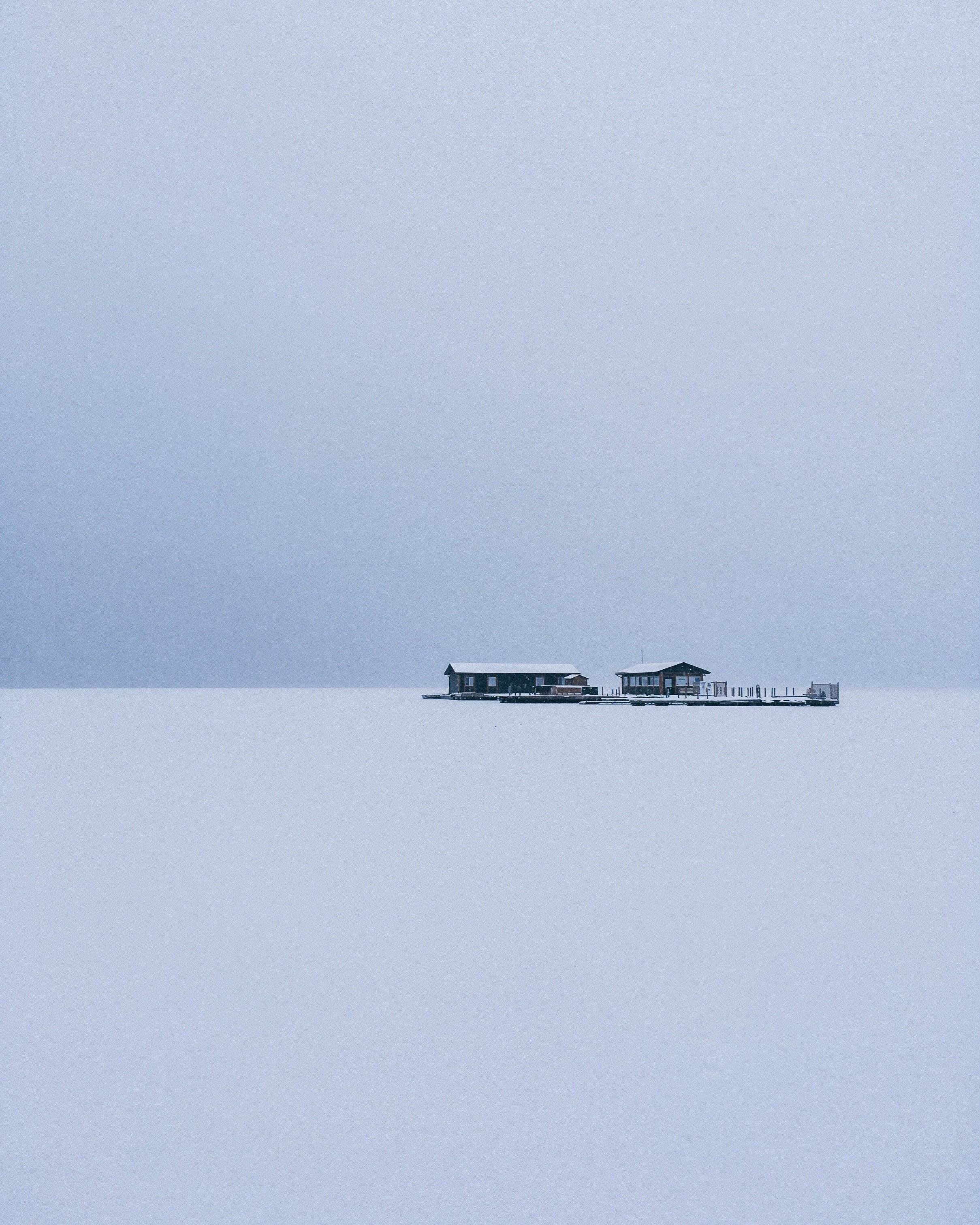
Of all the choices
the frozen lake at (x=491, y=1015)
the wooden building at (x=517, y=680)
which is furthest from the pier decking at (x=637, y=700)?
the frozen lake at (x=491, y=1015)

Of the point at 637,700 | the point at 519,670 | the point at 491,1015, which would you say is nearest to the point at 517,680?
the point at 519,670

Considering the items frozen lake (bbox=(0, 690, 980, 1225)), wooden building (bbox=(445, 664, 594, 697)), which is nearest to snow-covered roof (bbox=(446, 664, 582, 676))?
wooden building (bbox=(445, 664, 594, 697))

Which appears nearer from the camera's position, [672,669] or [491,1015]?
[491,1015]

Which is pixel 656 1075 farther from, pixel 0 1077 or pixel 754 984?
pixel 0 1077

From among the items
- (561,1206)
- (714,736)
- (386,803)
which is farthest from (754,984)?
(714,736)

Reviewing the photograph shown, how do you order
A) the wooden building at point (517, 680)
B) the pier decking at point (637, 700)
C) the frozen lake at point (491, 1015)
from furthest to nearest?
1. the wooden building at point (517, 680)
2. the pier decking at point (637, 700)
3. the frozen lake at point (491, 1015)

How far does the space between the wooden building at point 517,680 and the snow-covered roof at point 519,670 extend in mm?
27

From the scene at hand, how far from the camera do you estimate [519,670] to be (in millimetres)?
67438

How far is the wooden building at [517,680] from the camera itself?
66.1 m

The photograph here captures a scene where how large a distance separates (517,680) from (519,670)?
0.74 metres

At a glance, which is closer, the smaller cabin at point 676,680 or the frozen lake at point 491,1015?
the frozen lake at point 491,1015

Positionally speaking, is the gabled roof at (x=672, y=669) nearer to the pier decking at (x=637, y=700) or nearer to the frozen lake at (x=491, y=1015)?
the pier decking at (x=637, y=700)

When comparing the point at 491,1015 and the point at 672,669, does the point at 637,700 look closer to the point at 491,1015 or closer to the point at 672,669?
the point at 672,669

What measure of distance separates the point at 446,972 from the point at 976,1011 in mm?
3837
